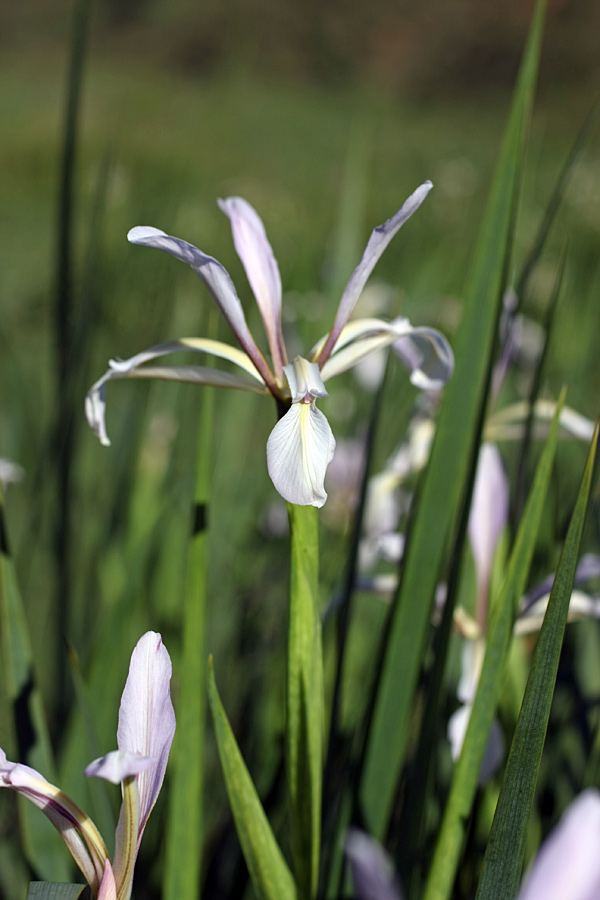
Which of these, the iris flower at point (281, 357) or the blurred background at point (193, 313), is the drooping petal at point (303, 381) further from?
the blurred background at point (193, 313)

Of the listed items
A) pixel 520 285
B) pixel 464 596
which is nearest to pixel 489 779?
pixel 464 596

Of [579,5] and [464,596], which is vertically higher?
[579,5]

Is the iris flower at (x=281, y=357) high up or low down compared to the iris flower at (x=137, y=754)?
up

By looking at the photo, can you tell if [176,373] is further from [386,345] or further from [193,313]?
[193,313]

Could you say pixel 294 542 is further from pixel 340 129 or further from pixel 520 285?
pixel 340 129

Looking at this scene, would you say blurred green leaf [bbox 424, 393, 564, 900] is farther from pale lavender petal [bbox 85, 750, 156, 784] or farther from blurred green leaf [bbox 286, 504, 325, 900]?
pale lavender petal [bbox 85, 750, 156, 784]

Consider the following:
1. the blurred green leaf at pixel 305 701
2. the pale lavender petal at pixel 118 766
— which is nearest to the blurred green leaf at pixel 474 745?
the blurred green leaf at pixel 305 701
